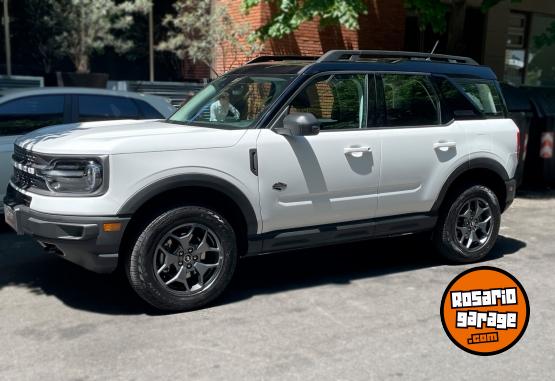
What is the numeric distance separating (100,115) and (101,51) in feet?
22.0

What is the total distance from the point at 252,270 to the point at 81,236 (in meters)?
2.01

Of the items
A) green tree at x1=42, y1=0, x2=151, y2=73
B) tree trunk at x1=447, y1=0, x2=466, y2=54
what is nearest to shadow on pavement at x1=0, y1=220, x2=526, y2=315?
tree trunk at x1=447, y1=0, x2=466, y2=54

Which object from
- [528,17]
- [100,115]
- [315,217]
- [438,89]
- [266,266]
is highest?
[528,17]

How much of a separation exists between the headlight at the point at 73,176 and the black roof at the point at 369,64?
1840 millimetres

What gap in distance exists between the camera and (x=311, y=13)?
992cm

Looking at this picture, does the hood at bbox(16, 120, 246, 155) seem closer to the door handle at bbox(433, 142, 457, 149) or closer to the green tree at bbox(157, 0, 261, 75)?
the door handle at bbox(433, 142, 457, 149)

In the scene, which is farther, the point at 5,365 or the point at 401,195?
the point at 401,195

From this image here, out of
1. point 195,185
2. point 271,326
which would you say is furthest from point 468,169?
point 195,185

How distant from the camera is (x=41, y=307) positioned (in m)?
4.76

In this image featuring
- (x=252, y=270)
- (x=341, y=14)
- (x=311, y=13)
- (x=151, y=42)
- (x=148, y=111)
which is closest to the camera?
(x=252, y=270)

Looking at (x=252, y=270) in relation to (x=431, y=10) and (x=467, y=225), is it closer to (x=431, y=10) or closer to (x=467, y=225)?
(x=467, y=225)

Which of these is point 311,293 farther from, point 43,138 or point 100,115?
point 100,115

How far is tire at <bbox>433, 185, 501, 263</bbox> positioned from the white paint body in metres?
0.32

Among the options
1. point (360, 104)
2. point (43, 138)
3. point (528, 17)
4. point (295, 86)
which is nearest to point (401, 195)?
point (360, 104)
